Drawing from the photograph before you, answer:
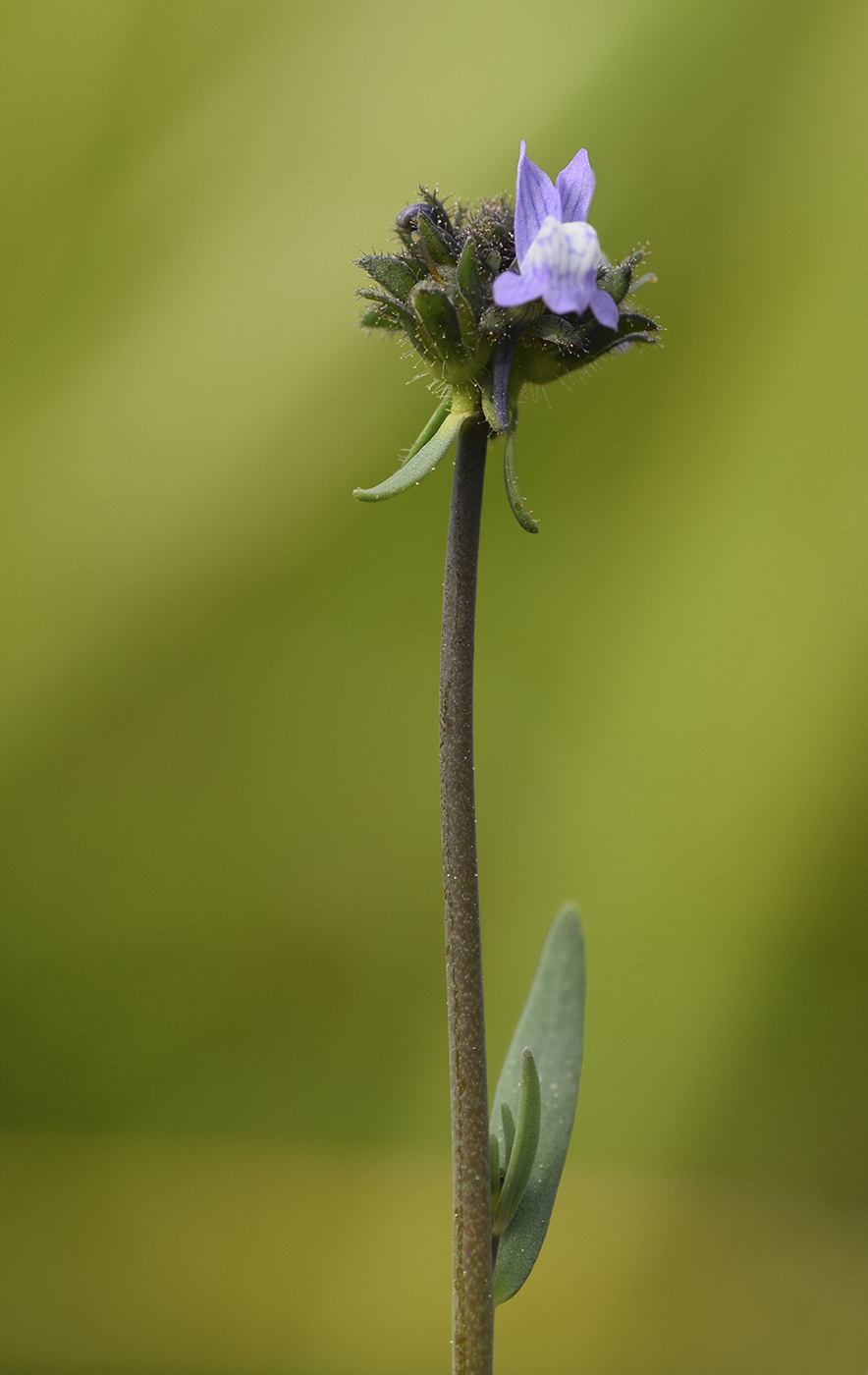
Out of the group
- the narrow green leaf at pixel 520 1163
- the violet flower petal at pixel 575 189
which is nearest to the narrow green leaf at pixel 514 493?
the violet flower petal at pixel 575 189

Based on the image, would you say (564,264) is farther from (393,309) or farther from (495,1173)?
(495,1173)

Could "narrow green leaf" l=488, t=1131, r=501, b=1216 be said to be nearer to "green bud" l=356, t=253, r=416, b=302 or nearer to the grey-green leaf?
the grey-green leaf

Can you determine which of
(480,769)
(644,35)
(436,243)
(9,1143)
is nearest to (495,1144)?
(436,243)

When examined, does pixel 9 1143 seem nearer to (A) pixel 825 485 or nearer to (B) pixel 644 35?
(A) pixel 825 485

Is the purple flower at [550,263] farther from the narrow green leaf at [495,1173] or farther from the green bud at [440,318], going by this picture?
the narrow green leaf at [495,1173]

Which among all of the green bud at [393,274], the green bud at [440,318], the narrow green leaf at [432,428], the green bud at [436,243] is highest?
the green bud at [436,243]

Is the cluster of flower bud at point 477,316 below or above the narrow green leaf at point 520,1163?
above
